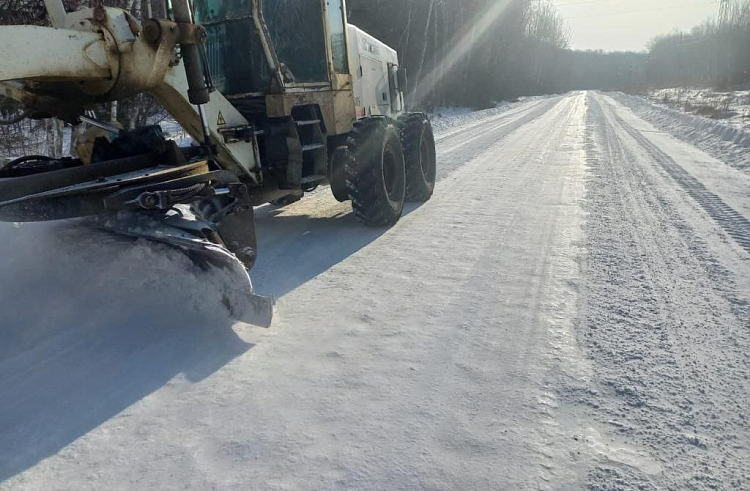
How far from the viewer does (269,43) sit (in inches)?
180

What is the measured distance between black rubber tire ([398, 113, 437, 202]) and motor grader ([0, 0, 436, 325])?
9 centimetres

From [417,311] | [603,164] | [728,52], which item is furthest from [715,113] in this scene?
[728,52]

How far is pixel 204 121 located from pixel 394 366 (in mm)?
2299

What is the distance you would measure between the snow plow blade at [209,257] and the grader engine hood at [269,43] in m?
2.20

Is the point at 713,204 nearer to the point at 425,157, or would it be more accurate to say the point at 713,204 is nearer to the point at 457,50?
the point at 425,157

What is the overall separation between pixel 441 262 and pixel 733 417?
7.63 feet

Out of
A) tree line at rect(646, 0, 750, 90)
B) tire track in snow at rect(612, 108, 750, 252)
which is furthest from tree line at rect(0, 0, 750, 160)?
tire track in snow at rect(612, 108, 750, 252)

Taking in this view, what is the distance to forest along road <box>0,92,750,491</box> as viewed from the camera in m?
1.96

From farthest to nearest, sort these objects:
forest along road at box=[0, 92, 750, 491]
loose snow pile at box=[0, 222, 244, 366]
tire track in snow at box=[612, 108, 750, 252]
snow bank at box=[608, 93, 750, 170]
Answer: snow bank at box=[608, 93, 750, 170]
tire track in snow at box=[612, 108, 750, 252]
loose snow pile at box=[0, 222, 244, 366]
forest along road at box=[0, 92, 750, 491]

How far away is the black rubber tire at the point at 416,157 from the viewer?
6441 millimetres

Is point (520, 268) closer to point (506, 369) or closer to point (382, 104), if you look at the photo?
point (506, 369)

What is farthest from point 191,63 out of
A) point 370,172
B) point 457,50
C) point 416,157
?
point 457,50

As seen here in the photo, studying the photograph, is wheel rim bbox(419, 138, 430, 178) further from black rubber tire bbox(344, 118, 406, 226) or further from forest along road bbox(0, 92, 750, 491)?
forest along road bbox(0, 92, 750, 491)

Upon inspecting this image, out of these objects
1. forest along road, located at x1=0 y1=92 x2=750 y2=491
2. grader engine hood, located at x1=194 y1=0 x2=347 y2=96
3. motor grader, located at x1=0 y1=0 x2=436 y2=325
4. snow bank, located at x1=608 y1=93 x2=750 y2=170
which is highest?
grader engine hood, located at x1=194 y1=0 x2=347 y2=96
